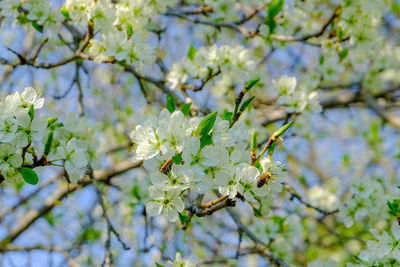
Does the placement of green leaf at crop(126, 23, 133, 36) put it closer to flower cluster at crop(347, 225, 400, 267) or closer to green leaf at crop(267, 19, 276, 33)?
green leaf at crop(267, 19, 276, 33)

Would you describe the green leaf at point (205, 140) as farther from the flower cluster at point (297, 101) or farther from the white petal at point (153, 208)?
the flower cluster at point (297, 101)

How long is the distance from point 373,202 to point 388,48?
2.56 metres

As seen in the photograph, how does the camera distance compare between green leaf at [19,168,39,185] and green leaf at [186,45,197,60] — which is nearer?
green leaf at [19,168,39,185]

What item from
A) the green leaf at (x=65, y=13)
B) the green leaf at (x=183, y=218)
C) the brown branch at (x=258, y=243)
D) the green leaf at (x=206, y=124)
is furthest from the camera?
the green leaf at (x=65, y=13)

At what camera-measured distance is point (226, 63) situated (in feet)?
8.19

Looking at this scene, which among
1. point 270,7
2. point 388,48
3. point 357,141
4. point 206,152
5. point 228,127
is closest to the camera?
point 206,152

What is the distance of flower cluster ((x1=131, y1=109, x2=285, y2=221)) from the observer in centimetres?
140

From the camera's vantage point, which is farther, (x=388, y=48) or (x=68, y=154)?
(x=388, y=48)

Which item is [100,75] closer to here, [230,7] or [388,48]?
[230,7]

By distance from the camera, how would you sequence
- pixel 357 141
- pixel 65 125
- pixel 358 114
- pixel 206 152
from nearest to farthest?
pixel 206 152
pixel 65 125
pixel 358 114
pixel 357 141

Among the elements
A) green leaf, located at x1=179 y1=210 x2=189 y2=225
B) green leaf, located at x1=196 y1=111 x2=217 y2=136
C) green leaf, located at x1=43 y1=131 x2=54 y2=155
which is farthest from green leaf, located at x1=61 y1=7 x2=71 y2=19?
green leaf, located at x1=179 y1=210 x2=189 y2=225

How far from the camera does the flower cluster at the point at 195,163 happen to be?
4.59ft

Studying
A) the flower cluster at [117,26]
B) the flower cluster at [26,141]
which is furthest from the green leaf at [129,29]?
the flower cluster at [26,141]

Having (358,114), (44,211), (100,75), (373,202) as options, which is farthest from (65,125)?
(358,114)
